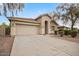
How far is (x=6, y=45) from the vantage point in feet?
9.37

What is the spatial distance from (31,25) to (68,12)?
26.5 inches

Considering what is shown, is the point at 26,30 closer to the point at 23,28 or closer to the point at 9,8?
the point at 23,28

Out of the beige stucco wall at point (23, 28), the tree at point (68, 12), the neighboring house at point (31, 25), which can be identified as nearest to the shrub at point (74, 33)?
the tree at point (68, 12)

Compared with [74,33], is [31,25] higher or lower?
higher

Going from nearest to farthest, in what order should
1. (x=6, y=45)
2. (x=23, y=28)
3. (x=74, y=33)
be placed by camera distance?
(x=6, y=45)
(x=74, y=33)
(x=23, y=28)

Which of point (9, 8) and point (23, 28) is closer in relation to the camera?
point (9, 8)

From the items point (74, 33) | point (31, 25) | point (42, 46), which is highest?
point (31, 25)

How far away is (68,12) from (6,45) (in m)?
1.18

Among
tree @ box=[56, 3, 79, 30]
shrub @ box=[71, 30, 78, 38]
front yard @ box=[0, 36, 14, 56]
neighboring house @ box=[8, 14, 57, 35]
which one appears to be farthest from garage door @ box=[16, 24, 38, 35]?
shrub @ box=[71, 30, 78, 38]

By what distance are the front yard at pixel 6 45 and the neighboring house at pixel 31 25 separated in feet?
0.43

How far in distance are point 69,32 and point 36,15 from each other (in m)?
0.63

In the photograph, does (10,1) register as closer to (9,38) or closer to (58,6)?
(9,38)

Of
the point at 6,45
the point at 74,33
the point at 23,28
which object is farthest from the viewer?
the point at 23,28

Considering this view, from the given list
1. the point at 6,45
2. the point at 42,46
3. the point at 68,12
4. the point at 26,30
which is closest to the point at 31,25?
the point at 26,30
